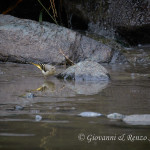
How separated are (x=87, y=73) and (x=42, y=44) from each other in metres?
2.33

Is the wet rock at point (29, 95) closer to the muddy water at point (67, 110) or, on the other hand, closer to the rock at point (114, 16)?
the muddy water at point (67, 110)

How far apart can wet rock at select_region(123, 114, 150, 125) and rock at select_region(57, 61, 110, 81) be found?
98.0 inches

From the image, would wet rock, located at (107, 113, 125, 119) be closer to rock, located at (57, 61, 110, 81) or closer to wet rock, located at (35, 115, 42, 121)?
wet rock, located at (35, 115, 42, 121)

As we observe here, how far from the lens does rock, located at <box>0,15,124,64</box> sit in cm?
741

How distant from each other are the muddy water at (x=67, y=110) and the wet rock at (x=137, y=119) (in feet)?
0.18

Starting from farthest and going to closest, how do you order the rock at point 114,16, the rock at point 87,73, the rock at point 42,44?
the rock at point 114,16 → the rock at point 42,44 → the rock at point 87,73

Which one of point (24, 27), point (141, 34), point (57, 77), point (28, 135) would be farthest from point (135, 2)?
point (28, 135)

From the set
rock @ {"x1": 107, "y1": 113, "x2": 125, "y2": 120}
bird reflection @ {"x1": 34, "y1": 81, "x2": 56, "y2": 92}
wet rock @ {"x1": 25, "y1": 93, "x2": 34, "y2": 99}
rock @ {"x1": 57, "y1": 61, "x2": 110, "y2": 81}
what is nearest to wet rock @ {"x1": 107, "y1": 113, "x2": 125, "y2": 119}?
rock @ {"x1": 107, "y1": 113, "x2": 125, "y2": 120}

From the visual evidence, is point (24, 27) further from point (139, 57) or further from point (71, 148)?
point (71, 148)

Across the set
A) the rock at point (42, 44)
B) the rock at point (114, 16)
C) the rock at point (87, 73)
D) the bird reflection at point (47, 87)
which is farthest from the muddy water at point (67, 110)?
the rock at point (114, 16)

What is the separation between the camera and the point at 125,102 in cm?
371

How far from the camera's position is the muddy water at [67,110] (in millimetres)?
2363

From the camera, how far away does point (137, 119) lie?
9.46 ft

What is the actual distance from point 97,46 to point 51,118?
199 inches
